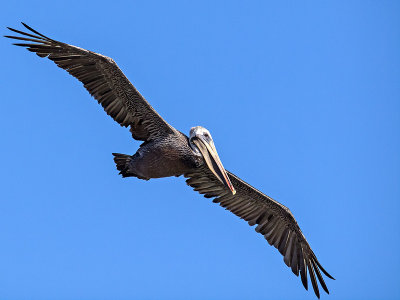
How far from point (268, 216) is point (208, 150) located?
2.19m

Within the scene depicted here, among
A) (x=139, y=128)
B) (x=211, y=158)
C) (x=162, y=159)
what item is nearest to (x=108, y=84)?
(x=139, y=128)

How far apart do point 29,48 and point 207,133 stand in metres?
3.51

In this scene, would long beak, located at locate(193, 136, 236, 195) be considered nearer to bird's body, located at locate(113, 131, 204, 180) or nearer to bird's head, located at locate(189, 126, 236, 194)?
bird's head, located at locate(189, 126, 236, 194)

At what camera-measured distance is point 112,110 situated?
1185 centimetres

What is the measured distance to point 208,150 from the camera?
1194 cm

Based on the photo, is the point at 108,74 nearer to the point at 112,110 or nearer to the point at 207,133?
the point at 112,110

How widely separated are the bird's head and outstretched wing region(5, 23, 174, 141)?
0.55 meters

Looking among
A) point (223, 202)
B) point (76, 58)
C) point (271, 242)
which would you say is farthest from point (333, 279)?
point (76, 58)

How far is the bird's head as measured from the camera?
11.8 m

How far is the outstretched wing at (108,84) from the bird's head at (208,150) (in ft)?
1.81

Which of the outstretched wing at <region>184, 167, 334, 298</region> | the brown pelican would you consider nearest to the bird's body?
the brown pelican

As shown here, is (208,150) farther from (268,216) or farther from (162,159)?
(268,216)

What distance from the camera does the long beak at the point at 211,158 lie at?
11.8 metres

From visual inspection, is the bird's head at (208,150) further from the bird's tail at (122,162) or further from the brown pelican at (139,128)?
the bird's tail at (122,162)
